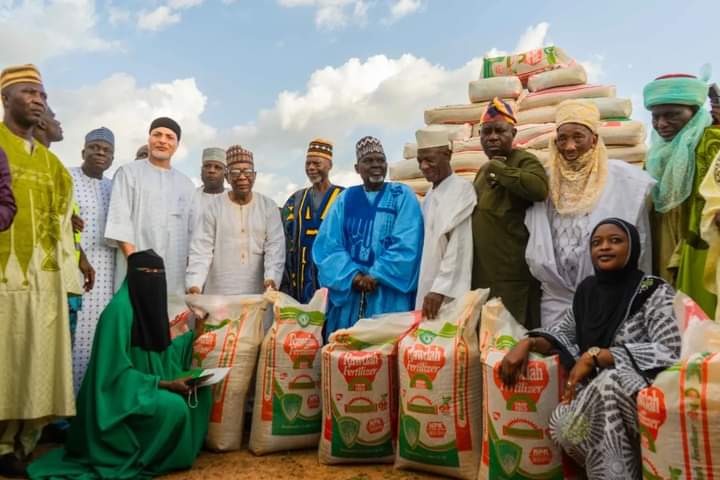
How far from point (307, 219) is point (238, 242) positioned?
0.59 meters

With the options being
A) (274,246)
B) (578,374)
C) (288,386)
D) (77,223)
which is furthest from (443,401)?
(77,223)

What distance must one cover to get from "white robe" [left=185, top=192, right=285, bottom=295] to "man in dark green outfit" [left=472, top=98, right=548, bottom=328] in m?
1.65

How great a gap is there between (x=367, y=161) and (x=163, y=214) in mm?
1692

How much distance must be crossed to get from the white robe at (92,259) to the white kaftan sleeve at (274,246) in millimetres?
1165

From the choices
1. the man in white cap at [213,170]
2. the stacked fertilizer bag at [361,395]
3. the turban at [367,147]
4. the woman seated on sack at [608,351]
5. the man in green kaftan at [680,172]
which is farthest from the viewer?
the man in white cap at [213,170]

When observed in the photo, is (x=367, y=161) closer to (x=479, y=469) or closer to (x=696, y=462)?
(x=479, y=469)

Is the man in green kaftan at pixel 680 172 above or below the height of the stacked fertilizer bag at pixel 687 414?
above

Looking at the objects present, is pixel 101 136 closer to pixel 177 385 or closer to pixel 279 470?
pixel 177 385

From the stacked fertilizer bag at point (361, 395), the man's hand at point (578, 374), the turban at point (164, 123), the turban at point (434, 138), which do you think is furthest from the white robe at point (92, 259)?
the man's hand at point (578, 374)

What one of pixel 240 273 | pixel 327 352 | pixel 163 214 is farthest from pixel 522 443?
pixel 163 214

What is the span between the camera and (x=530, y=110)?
7293 millimetres

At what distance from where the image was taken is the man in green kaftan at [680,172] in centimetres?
300

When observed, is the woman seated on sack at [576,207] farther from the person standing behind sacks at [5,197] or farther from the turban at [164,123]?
the turban at [164,123]

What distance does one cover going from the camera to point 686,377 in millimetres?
2076
